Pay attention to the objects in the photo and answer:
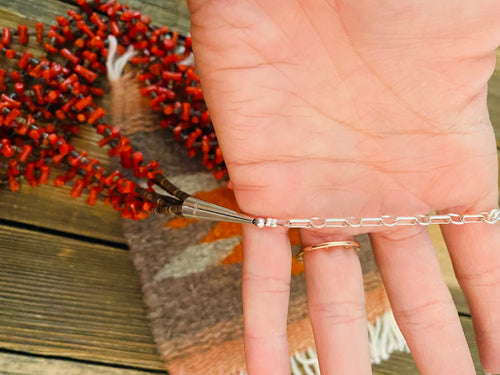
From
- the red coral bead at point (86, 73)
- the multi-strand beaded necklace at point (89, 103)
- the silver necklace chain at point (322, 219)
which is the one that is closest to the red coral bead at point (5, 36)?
the multi-strand beaded necklace at point (89, 103)

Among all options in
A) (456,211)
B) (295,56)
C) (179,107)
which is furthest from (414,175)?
(179,107)

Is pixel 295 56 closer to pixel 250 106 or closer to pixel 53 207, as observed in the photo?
pixel 250 106

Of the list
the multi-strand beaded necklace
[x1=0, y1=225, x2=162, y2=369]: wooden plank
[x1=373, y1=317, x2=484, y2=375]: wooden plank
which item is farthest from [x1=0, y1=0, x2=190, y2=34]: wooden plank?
[x1=373, y1=317, x2=484, y2=375]: wooden plank

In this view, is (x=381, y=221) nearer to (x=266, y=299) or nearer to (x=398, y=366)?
(x=266, y=299)

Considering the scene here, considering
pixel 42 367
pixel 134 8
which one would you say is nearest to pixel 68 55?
pixel 134 8

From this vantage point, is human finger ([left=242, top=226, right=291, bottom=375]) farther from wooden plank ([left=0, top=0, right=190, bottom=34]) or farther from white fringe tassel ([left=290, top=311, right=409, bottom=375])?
wooden plank ([left=0, top=0, right=190, bottom=34])

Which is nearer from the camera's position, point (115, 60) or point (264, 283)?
point (264, 283)
